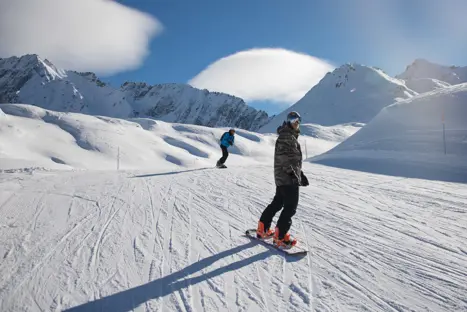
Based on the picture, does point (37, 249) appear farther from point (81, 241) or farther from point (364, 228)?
point (364, 228)

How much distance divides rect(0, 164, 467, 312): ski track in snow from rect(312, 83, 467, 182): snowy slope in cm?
405

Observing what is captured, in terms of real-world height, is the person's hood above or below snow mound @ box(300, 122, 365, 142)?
below

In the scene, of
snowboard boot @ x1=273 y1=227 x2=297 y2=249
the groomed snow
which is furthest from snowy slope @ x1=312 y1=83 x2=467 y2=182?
snowboard boot @ x1=273 y1=227 x2=297 y2=249

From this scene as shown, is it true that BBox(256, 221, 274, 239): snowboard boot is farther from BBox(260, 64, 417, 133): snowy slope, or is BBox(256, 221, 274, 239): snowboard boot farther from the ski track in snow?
BBox(260, 64, 417, 133): snowy slope

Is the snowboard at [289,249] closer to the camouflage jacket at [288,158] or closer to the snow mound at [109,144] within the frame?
the camouflage jacket at [288,158]

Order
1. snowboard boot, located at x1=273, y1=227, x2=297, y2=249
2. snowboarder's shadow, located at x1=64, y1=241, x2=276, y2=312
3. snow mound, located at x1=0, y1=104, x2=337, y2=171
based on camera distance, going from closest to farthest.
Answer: snowboarder's shadow, located at x1=64, y1=241, x2=276, y2=312 → snowboard boot, located at x1=273, y1=227, x2=297, y2=249 → snow mound, located at x1=0, y1=104, x2=337, y2=171

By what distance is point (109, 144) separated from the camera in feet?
139

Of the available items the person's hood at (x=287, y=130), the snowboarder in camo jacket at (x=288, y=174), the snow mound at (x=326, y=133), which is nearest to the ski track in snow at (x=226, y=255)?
the snowboarder in camo jacket at (x=288, y=174)

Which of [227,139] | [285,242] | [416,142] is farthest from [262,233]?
[416,142]

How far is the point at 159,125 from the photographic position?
2530 inches

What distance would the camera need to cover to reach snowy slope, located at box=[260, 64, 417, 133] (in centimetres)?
11450

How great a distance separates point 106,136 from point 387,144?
39162 mm

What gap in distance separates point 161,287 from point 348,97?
134 m

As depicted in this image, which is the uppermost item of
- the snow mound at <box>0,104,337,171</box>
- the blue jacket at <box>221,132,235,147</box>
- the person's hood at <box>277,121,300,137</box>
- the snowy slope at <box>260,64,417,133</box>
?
the snowy slope at <box>260,64,417,133</box>
